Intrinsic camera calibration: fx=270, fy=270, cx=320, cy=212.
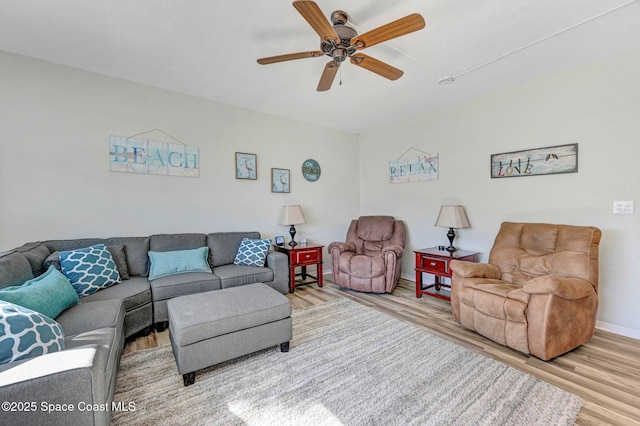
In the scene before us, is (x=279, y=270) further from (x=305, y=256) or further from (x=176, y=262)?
(x=176, y=262)

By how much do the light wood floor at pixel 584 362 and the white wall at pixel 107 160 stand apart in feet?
4.66

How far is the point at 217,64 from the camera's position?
265cm

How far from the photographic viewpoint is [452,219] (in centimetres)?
339

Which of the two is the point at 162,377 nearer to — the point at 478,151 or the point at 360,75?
the point at 360,75

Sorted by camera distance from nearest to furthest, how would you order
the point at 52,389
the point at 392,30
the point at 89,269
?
1. the point at 52,389
2. the point at 392,30
3. the point at 89,269

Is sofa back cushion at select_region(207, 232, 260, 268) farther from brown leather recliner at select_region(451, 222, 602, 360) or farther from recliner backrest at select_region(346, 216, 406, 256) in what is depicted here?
brown leather recliner at select_region(451, 222, 602, 360)

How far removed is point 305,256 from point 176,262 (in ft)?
5.41

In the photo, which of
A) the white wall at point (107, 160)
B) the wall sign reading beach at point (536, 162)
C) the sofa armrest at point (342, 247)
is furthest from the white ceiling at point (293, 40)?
the sofa armrest at point (342, 247)

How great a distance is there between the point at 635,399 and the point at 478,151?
8.68 feet

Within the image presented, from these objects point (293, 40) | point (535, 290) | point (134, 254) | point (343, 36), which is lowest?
point (535, 290)

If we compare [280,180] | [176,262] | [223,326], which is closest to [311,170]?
[280,180]

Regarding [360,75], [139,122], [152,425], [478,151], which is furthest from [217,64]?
[478,151]

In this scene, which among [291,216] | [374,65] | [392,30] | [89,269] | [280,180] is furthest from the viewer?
[280,180]

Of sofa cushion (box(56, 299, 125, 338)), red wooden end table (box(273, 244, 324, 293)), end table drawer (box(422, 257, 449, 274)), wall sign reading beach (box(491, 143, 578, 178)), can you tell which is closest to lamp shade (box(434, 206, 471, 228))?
end table drawer (box(422, 257, 449, 274))
